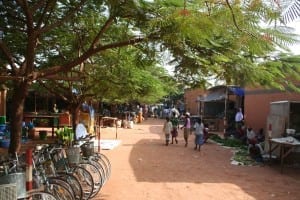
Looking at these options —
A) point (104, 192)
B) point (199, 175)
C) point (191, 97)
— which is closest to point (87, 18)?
point (104, 192)

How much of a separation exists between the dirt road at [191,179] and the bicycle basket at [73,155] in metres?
0.98

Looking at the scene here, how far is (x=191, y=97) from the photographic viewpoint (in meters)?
51.8

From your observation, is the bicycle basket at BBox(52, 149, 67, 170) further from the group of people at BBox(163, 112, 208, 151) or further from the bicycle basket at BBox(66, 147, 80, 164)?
the group of people at BBox(163, 112, 208, 151)

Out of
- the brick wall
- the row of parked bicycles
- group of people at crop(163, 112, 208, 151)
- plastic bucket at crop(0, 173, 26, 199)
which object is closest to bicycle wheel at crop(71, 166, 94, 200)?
the row of parked bicycles

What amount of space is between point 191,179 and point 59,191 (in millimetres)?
5324

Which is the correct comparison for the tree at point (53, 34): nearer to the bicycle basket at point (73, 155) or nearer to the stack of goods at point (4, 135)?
the bicycle basket at point (73, 155)

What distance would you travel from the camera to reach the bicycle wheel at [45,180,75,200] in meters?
6.71

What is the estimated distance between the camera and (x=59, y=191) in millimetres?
6902

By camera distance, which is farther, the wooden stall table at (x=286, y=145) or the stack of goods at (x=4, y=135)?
the stack of goods at (x=4, y=135)

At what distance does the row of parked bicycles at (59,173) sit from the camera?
5.87m

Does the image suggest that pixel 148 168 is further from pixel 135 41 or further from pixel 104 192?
pixel 135 41

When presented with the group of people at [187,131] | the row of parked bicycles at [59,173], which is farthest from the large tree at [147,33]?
the group of people at [187,131]

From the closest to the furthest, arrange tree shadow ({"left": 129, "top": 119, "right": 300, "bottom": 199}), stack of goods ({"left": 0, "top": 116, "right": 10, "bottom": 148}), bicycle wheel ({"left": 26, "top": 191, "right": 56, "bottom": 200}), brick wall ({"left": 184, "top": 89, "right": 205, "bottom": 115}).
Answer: bicycle wheel ({"left": 26, "top": 191, "right": 56, "bottom": 200}), tree shadow ({"left": 129, "top": 119, "right": 300, "bottom": 199}), stack of goods ({"left": 0, "top": 116, "right": 10, "bottom": 148}), brick wall ({"left": 184, "top": 89, "right": 205, "bottom": 115})

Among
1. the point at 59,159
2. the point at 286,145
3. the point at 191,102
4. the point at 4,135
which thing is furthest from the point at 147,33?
the point at 191,102
